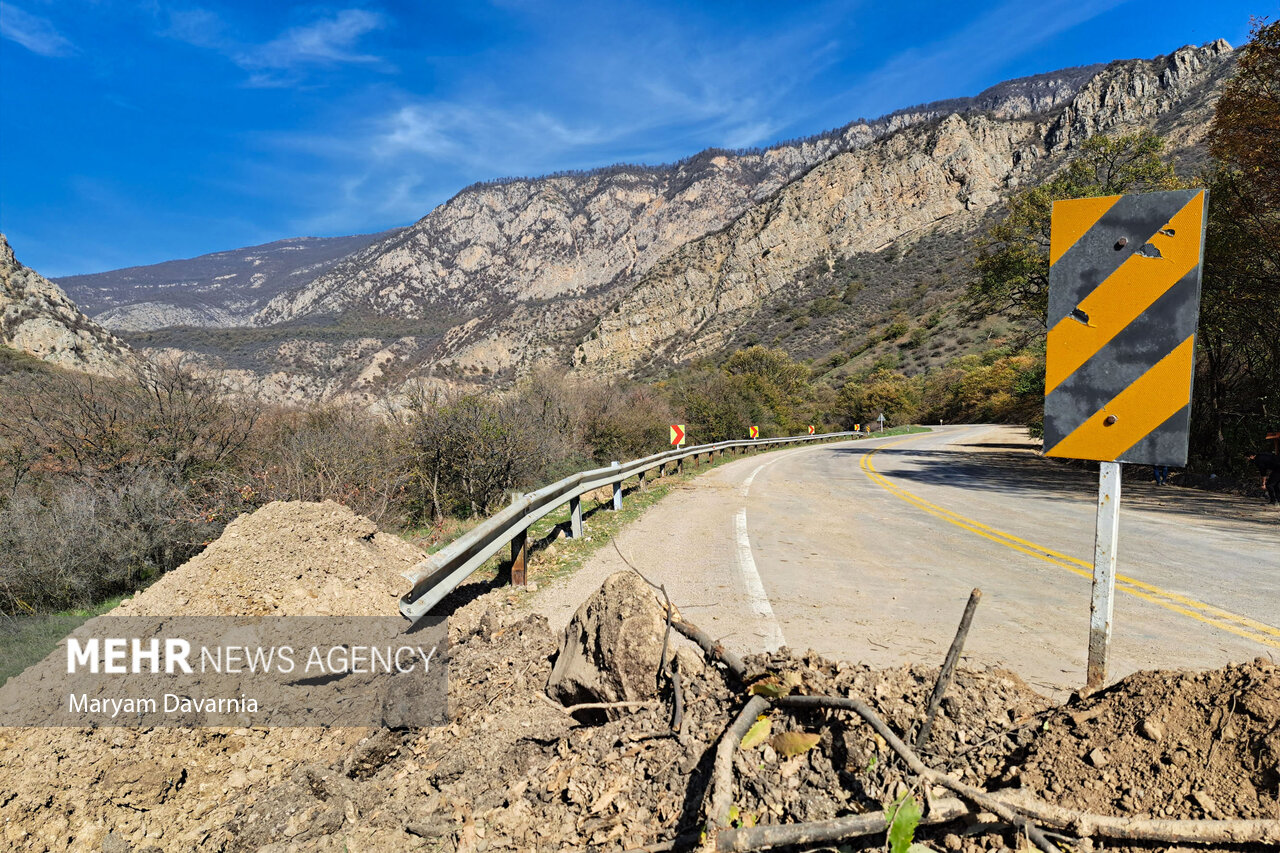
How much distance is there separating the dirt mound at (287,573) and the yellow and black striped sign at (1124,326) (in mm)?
4610

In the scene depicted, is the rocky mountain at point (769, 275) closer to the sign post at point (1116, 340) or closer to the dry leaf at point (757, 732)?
the dry leaf at point (757, 732)

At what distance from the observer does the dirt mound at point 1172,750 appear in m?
1.75

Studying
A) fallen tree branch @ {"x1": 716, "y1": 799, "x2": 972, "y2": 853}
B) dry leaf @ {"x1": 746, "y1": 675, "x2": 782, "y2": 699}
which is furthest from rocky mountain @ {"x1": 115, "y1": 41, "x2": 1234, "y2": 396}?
fallen tree branch @ {"x1": 716, "y1": 799, "x2": 972, "y2": 853}

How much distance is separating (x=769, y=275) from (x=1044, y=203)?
75.7 m

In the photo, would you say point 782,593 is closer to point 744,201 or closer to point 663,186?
point 744,201

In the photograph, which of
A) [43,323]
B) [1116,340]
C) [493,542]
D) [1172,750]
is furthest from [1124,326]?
[43,323]

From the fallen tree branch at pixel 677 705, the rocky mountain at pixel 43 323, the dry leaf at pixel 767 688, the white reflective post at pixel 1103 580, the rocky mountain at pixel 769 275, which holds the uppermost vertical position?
the rocky mountain at pixel 769 275

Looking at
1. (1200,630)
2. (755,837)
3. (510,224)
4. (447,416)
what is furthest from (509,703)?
(510,224)

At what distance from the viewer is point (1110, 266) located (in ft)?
9.40

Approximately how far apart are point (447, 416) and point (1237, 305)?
59.2 feet

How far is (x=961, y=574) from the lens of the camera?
6.12 m

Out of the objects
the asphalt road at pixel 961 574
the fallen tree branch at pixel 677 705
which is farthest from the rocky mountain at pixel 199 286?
the fallen tree branch at pixel 677 705

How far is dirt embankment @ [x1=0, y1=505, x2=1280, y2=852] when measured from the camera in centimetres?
190

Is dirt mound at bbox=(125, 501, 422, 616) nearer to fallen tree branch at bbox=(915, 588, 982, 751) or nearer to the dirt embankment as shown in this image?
the dirt embankment
